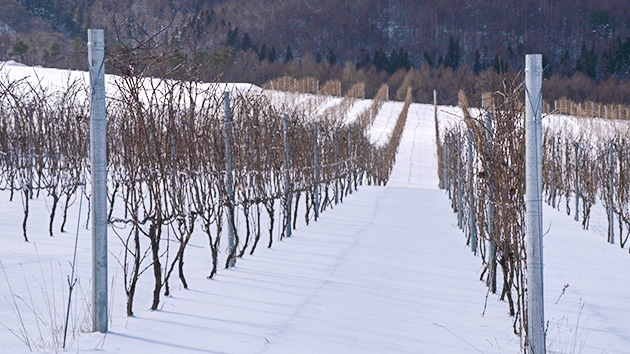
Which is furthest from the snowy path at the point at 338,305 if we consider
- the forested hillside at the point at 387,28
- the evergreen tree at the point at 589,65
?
the evergreen tree at the point at 589,65

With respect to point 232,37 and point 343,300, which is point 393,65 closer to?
point 232,37

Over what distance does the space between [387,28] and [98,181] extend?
11023 centimetres

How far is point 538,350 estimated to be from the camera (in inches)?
123

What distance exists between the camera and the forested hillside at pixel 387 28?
7756 cm

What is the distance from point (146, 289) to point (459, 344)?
7.37 feet

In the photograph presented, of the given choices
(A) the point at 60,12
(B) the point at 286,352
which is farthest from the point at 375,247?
(A) the point at 60,12

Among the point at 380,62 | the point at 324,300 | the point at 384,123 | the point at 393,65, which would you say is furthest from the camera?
the point at 380,62

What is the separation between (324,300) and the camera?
4.51 metres

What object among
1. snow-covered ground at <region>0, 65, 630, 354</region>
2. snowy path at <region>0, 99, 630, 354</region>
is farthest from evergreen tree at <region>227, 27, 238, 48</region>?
snowy path at <region>0, 99, 630, 354</region>

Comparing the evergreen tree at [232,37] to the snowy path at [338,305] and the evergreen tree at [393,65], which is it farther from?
the snowy path at [338,305]

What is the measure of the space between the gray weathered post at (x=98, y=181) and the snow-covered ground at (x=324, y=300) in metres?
0.17

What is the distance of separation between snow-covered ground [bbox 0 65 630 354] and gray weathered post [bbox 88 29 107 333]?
0.17 m

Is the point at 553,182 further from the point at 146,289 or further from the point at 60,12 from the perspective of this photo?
the point at 60,12

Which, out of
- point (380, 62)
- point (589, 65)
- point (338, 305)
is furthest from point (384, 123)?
point (380, 62)
